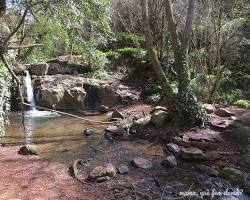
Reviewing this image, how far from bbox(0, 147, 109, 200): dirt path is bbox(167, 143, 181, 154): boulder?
2746 millimetres

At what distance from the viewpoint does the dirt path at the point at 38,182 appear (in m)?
6.39

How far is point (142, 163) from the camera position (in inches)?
315

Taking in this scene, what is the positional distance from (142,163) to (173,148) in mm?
1262

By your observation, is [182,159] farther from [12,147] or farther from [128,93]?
[128,93]

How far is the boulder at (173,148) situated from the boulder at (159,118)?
1.70 meters

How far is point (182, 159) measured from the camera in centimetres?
838

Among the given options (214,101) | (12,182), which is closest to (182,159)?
(12,182)

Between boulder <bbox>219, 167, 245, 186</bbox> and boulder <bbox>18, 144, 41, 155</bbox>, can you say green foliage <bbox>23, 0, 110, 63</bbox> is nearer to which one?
boulder <bbox>18, 144, 41, 155</bbox>

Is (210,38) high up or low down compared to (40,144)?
up

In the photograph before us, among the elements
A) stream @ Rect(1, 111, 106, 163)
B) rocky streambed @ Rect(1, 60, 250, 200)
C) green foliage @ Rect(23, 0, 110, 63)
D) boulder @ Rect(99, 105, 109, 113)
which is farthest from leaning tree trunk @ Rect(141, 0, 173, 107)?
boulder @ Rect(99, 105, 109, 113)

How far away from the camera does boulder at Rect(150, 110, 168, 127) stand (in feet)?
35.6

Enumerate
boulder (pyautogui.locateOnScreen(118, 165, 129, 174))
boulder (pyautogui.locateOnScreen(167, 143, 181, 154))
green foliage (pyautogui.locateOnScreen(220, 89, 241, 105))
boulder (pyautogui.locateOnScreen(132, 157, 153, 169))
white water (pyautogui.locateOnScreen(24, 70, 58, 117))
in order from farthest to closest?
white water (pyautogui.locateOnScreen(24, 70, 58, 117)) < green foliage (pyautogui.locateOnScreen(220, 89, 241, 105)) < boulder (pyautogui.locateOnScreen(167, 143, 181, 154)) < boulder (pyautogui.locateOnScreen(132, 157, 153, 169)) < boulder (pyautogui.locateOnScreen(118, 165, 129, 174))

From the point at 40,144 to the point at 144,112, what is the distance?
473 centimetres

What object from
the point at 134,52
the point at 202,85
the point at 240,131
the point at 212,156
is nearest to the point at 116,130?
the point at 212,156
